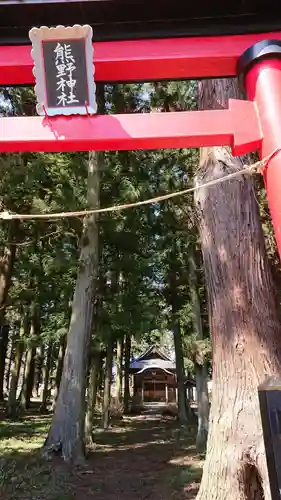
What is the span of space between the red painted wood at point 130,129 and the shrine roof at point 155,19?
2.09ft

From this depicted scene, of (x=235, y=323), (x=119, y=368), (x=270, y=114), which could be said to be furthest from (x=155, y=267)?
(x=270, y=114)

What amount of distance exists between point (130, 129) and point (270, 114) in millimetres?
909

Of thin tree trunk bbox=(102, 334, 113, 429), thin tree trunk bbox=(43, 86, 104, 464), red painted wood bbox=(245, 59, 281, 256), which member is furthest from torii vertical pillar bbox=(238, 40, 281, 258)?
thin tree trunk bbox=(102, 334, 113, 429)

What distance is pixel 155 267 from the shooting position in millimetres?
15477

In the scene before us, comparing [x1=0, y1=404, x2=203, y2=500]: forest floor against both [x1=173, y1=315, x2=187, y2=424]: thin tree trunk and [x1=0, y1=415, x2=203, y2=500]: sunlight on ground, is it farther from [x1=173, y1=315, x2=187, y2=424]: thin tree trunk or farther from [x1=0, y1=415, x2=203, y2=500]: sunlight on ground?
[x1=173, y1=315, x2=187, y2=424]: thin tree trunk

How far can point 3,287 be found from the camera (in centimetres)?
1129

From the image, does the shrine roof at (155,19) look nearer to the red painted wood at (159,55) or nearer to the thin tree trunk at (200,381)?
the red painted wood at (159,55)

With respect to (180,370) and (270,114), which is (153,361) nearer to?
(180,370)

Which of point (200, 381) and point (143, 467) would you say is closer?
point (143, 467)

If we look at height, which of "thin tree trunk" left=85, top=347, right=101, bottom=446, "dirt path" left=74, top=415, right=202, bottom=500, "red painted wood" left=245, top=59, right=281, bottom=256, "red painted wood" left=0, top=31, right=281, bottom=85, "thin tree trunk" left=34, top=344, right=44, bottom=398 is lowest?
"dirt path" left=74, top=415, right=202, bottom=500

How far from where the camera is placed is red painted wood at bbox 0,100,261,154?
2.91 m

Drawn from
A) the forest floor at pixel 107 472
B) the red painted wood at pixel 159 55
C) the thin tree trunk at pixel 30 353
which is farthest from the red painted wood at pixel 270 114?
the thin tree trunk at pixel 30 353

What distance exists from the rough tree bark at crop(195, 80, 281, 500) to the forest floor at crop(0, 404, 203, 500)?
4.17 metres

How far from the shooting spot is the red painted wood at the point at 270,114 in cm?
262
